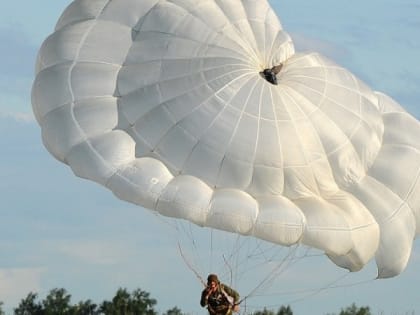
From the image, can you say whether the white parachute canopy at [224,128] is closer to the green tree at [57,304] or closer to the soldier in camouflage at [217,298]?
the soldier in camouflage at [217,298]

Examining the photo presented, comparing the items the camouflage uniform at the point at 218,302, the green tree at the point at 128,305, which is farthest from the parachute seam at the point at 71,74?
the green tree at the point at 128,305

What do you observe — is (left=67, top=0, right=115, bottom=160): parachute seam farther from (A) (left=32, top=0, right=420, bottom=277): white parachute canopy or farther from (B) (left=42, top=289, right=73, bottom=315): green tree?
(B) (left=42, top=289, right=73, bottom=315): green tree

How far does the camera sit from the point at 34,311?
3659 inches

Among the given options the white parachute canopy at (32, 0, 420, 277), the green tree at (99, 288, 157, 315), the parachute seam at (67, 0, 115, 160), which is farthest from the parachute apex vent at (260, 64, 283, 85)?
the green tree at (99, 288, 157, 315)

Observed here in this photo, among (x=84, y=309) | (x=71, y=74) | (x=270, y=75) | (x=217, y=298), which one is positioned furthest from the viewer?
(x=84, y=309)

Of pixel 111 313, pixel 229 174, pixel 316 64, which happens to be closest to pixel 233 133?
pixel 229 174

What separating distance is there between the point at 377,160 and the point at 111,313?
47.2 meters

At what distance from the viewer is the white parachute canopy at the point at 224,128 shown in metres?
43.0

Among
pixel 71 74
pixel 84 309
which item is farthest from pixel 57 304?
pixel 71 74

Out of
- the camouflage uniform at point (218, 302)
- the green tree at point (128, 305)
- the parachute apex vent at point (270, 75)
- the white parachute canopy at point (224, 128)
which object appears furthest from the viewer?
the green tree at point (128, 305)

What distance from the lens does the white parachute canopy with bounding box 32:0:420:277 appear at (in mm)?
43000

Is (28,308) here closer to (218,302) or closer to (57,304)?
(57,304)

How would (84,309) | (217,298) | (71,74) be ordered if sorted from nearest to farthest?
1. (217,298)
2. (71,74)
3. (84,309)

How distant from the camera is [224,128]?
143ft
